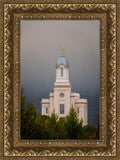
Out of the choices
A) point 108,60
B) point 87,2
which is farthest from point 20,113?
point 87,2

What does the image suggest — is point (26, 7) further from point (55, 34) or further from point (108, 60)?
point (108, 60)

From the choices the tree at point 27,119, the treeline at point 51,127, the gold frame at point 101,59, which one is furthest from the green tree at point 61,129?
the tree at point 27,119

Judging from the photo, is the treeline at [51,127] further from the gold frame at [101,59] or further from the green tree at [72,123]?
the gold frame at [101,59]

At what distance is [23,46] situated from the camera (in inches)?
217

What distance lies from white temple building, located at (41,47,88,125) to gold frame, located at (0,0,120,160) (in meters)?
0.47

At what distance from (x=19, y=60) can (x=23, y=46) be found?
0.32 m

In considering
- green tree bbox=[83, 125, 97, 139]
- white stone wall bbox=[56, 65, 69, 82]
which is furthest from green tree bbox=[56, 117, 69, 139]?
white stone wall bbox=[56, 65, 69, 82]

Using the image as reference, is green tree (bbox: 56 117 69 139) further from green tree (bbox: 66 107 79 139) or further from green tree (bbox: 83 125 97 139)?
green tree (bbox: 83 125 97 139)

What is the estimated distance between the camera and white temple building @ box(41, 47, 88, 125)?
18.2ft

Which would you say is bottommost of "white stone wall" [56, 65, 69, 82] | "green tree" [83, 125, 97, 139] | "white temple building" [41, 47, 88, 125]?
"green tree" [83, 125, 97, 139]

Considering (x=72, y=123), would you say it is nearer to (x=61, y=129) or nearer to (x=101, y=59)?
(x=61, y=129)

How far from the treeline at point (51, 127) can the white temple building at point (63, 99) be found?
100mm

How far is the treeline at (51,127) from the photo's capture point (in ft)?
17.8

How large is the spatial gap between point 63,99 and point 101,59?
3.91 feet
